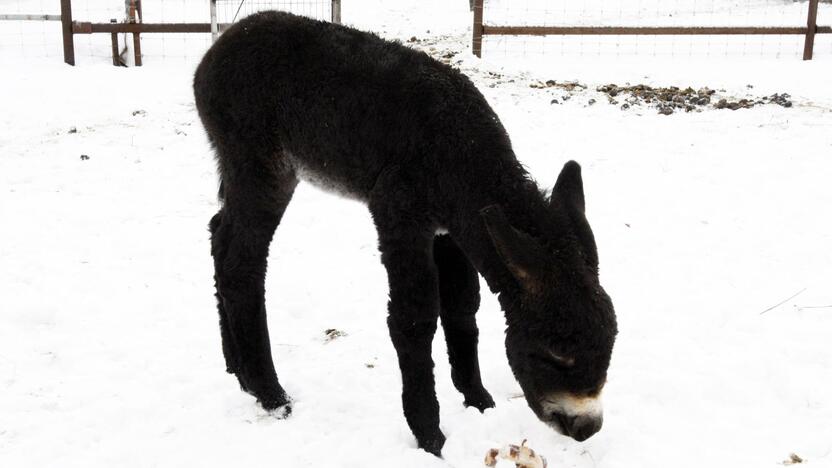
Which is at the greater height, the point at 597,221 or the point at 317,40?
the point at 317,40

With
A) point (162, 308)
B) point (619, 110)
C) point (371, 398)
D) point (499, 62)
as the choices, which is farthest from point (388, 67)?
point (499, 62)

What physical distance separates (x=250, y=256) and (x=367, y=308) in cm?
157

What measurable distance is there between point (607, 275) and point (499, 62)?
364 inches

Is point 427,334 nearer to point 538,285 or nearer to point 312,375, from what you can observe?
point 538,285

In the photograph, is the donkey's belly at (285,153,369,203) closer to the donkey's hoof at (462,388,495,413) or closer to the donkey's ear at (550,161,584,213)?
the donkey's ear at (550,161,584,213)

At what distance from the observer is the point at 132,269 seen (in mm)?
6047

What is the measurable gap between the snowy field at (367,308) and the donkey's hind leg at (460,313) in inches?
6.0

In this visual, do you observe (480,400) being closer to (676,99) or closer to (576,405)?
(576,405)

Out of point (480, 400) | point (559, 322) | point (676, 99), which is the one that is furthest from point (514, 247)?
point (676, 99)

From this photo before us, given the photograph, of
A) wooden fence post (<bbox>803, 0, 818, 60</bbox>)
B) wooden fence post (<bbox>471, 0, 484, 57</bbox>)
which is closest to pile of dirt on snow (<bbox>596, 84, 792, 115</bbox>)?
wooden fence post (<bbox>471, 0, 484, 57</bbox>)

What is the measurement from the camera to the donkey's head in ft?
10.1

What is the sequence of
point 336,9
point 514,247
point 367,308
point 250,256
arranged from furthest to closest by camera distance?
point 336,9
point 367,308
point 250,256
point 514,247

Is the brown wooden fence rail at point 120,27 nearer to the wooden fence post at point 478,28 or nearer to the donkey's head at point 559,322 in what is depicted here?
the wooden fence post at point 478,28

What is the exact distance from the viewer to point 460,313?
409 centimetres
